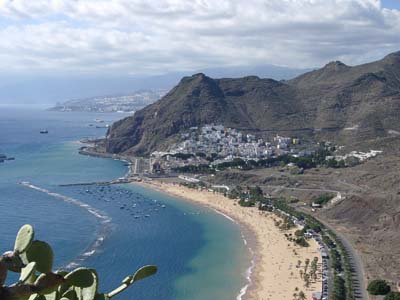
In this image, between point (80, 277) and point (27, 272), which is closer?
point (27, 272)

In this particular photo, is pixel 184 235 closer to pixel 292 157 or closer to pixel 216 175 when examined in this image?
pixel 216 175

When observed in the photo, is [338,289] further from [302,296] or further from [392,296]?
[392,296]

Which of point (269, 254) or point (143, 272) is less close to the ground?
point (143, 272)

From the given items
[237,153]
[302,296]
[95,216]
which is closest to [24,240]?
[302,296]

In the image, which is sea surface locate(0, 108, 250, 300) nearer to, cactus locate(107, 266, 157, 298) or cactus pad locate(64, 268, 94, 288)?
cactus locate(107, 266, 157, 298)

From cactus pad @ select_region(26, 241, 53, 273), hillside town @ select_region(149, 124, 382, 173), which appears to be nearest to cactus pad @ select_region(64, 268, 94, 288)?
cactus pad @ select_region(26, 241, 53, 273)

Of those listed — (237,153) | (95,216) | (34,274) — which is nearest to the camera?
(34,274)

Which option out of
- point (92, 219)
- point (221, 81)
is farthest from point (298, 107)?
point (92, 219)

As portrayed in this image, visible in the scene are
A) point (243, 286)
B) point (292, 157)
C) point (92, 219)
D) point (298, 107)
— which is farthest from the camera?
point (298, 107)
